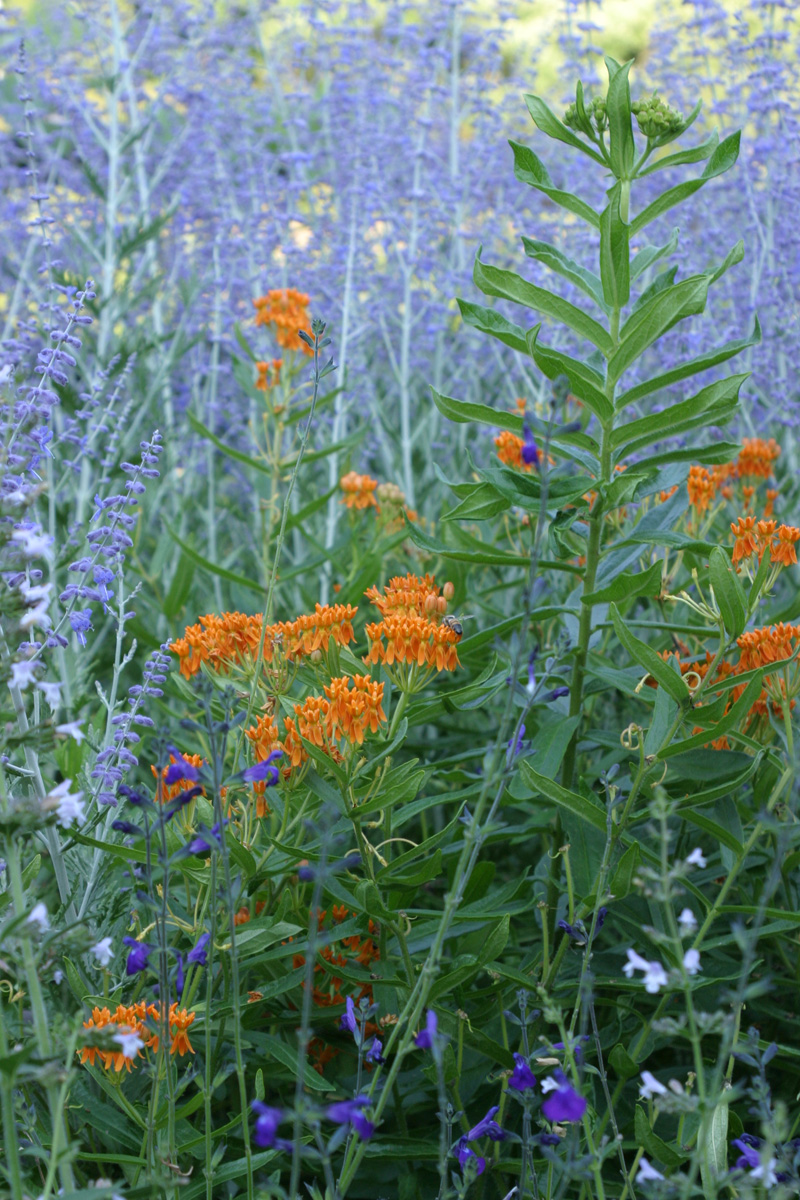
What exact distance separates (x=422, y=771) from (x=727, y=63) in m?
4.30

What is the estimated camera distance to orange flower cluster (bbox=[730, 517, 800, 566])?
1.86 metres

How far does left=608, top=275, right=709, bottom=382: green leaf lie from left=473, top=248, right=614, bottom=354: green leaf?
53 mm

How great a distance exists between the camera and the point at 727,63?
4.78m

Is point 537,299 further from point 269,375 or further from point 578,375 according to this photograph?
point 269,375

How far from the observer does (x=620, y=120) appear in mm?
1890

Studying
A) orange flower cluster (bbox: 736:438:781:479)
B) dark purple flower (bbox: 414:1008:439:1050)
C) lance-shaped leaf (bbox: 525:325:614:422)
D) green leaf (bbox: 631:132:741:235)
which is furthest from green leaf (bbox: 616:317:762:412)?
dark purple flower (bbox: 414:1008:439:1050)

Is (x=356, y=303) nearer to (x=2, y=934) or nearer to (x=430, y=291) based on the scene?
(x=430, y=291)

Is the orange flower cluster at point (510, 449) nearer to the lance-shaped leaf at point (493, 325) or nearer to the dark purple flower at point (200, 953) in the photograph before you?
the lance-shaped leaf at point (493, 325)

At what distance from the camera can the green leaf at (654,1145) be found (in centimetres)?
153

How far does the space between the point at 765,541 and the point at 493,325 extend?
0.64 m

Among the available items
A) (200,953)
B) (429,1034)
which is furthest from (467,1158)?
(200,953)

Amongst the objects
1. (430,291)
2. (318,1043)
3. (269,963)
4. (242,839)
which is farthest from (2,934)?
(430,291)

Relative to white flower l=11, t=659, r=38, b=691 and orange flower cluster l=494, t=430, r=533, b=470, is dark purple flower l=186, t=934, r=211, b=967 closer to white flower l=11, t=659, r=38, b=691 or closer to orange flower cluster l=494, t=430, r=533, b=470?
white flower l=11, t=659, r=38, b=691

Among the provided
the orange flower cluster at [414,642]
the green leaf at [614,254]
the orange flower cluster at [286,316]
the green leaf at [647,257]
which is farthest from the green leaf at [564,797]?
the orange flower cluster at [286,316]
